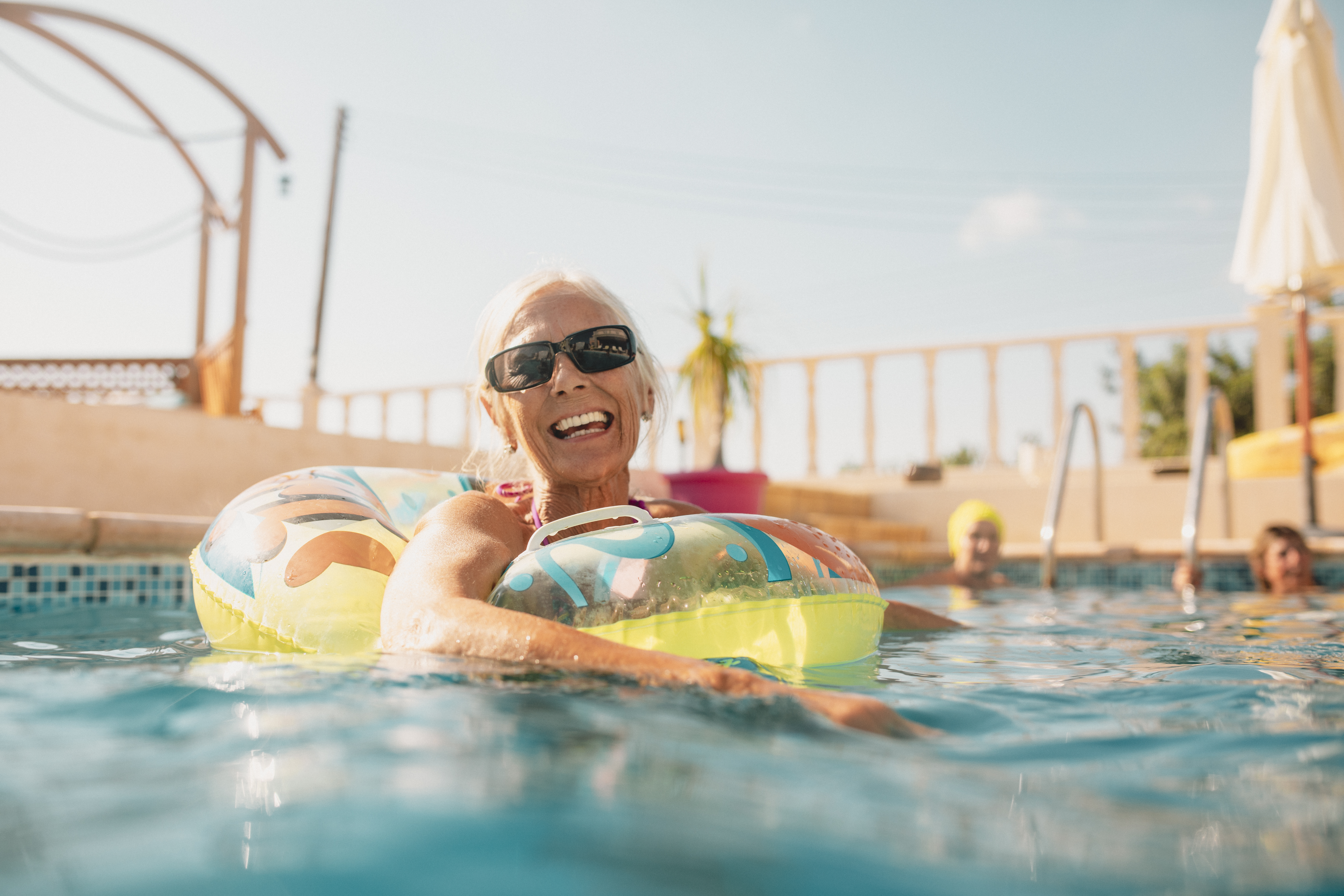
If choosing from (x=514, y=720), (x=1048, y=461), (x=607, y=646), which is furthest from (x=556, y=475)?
(x=1048, y=461)

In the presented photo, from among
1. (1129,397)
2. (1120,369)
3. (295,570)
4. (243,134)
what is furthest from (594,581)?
(1120,369)

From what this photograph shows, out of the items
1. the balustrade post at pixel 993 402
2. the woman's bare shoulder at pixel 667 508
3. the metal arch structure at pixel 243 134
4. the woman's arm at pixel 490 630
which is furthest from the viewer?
the balustrade post at pixel 993 402

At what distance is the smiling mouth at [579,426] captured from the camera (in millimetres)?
2311

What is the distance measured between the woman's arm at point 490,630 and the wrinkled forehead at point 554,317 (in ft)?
1.43

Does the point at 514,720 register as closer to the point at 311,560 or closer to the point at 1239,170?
the point at 311,560

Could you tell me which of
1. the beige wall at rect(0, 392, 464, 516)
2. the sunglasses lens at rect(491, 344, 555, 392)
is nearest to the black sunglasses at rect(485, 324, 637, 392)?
the sunglasses lens at rect(491, 344, 555, 392)

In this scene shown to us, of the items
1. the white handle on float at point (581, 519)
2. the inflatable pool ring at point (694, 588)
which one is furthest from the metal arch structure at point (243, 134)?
the inflatable pool ring at point (694, 588)

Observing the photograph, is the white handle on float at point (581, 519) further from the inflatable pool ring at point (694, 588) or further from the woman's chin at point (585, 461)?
the woman's chin at point (585, 461)

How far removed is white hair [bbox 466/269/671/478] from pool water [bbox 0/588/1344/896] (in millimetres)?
920

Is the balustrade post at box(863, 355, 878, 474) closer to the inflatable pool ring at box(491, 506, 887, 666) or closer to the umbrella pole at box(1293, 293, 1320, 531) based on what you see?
the umbrella pole at box(1293, 293, 1320, 531)

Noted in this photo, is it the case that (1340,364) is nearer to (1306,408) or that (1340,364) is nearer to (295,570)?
(1306,408)

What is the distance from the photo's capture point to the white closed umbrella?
7734 mm

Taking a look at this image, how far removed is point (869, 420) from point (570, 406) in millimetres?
10663

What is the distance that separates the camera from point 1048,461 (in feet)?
Answer: 36.2
